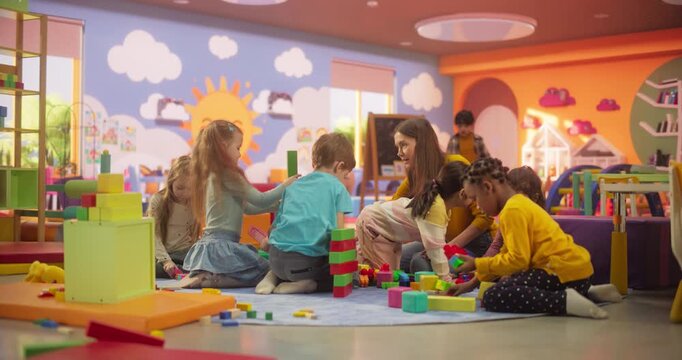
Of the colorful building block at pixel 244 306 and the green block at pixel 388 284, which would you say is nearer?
the colorful building block at pixel 244 306

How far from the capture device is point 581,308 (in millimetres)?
3148

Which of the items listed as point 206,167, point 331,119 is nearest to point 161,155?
point 331,119

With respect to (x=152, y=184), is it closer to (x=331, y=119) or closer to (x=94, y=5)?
(x=94, y=5)

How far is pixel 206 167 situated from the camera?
4.08 m

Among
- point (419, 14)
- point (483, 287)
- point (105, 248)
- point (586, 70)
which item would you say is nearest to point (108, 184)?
point (105, 248)

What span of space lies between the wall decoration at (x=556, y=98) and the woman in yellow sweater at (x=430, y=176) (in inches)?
308

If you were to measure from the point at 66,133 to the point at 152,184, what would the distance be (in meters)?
1.07

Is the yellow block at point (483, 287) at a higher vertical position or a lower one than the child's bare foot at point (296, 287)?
higher

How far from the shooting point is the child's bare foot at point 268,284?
3.79 meters

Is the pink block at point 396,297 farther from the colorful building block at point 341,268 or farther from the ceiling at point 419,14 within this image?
the ceiling at point 419,14

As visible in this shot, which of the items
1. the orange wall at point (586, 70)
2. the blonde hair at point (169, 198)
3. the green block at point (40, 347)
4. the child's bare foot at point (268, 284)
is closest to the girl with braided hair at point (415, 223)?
the child's bare foot at point (268, 284)

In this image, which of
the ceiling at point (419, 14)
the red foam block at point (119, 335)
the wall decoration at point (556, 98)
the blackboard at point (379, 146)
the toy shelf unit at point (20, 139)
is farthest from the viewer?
the wall decoration at point (556, 98)

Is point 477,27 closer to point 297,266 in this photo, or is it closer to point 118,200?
point 297,266

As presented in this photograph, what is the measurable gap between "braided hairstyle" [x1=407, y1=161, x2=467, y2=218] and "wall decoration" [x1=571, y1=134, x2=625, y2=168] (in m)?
7.84
